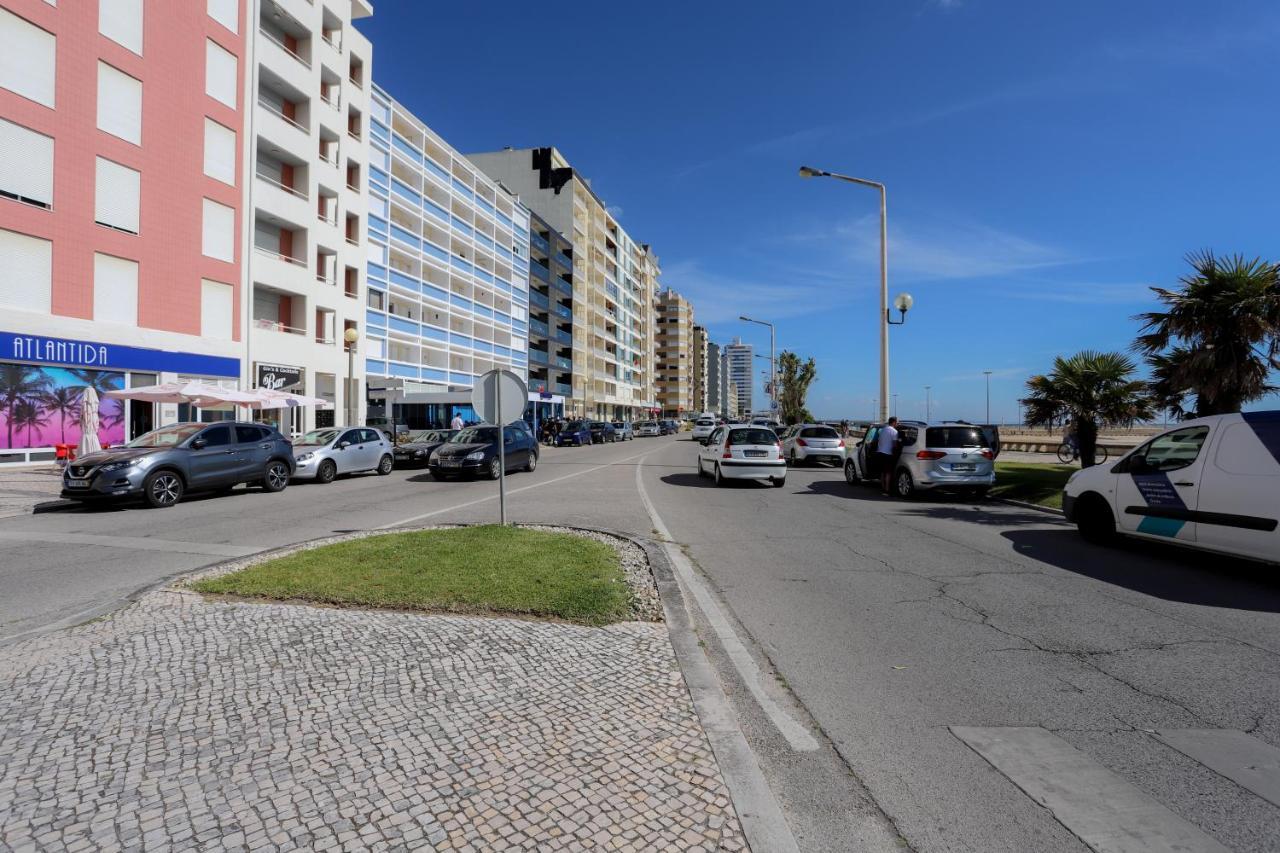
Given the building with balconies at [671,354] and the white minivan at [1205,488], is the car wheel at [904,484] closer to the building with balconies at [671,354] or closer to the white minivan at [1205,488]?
the white minivan at [1205,488]

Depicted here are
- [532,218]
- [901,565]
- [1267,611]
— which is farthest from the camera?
[532,218]

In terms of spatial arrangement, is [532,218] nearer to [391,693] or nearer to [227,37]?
[227,37]

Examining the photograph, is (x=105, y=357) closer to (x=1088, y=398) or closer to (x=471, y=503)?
(x=471, y=503)

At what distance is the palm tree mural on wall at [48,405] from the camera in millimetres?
19188

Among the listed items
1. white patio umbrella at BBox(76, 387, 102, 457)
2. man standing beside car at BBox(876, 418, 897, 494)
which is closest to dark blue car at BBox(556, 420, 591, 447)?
white patio umbrella at BBox(76, 387, 102, 457)

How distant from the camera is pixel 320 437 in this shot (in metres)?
19.4

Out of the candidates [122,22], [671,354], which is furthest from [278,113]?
[671,354]

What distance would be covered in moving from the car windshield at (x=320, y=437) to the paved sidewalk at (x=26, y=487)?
5459mm

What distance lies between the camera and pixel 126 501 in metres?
13.0

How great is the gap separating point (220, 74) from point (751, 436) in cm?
2553

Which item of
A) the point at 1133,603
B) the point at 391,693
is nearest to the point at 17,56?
the point at 391,693

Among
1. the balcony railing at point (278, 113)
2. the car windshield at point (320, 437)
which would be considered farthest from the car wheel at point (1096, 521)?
the balcony railing at point (278, 113)

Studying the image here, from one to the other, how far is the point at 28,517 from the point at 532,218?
5731 centimetres

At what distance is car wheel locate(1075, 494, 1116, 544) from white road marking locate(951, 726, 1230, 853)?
6640mm
